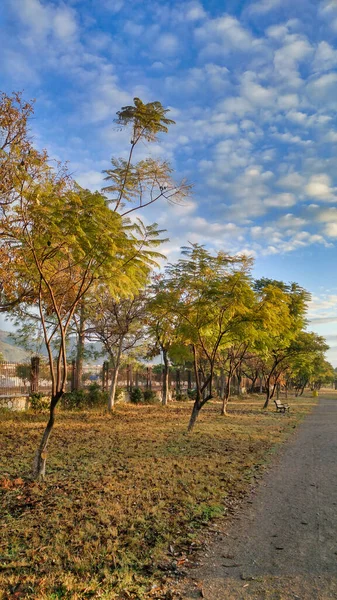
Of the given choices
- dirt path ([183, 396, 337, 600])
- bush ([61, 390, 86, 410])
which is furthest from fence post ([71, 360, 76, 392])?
dirt path ([183, 396, 337, 600])

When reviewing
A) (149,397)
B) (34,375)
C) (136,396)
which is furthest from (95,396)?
(149,397)

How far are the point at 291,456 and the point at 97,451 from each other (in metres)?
5.03

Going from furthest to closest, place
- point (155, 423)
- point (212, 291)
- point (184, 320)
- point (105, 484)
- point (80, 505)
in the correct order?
point (155, 423) < point (184, 320) < point (212, 291) < point (105, 484) < point (80, 505)

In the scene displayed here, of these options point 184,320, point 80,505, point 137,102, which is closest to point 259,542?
point 80,505

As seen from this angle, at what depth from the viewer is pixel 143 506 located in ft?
18.9

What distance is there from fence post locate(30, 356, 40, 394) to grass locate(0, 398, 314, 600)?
18.7 feet

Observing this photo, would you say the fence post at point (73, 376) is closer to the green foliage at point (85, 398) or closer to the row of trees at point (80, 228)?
the green foliage at point (85, 398)

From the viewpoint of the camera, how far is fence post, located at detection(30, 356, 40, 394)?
17.5 m

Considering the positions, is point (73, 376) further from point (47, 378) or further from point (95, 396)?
point (47, 378)

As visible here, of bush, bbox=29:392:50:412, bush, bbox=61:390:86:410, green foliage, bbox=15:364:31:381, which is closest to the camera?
bush, bbox=29:392:50:412

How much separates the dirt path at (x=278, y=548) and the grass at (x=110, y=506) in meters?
0.37

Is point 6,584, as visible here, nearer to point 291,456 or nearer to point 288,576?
point 288,576

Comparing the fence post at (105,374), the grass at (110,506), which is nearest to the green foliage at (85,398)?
the fence post at (105,374)

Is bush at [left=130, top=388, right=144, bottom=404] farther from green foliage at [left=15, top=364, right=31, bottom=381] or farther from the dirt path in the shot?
the dirt path
